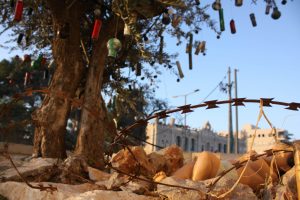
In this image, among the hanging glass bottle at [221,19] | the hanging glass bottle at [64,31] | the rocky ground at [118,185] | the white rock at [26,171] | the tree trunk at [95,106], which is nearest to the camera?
the rocky ground at [118,185]

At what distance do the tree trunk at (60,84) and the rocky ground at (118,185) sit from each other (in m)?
2.10

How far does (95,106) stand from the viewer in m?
7.65

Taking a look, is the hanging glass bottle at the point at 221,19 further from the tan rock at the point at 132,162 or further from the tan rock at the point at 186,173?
the tan rock at the point at 186,173

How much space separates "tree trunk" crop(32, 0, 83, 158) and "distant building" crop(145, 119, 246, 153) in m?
40.9

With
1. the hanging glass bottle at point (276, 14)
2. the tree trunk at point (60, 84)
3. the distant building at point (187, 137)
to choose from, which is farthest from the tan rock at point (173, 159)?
the distant building at point (187, 137)

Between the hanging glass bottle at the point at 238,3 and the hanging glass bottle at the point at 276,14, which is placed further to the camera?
the hanging glass bottle at the point at 276,14

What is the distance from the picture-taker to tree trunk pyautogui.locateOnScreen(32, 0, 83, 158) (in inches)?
278

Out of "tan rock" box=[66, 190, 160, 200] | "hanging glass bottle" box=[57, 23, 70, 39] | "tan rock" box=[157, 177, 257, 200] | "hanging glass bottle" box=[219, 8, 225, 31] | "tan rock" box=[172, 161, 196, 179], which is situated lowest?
"tan rock" box=[66, 190, 160, 200]

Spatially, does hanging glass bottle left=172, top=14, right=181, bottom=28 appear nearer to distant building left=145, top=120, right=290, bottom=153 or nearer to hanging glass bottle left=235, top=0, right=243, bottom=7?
hanging glass bottle left=235, top=0, right=243, bottom=7

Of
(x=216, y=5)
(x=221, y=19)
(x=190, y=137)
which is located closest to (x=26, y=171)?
(x=216, y=5)

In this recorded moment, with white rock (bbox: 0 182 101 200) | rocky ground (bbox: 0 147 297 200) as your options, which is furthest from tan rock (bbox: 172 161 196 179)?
white rock (bbox: 0 182 101 200)

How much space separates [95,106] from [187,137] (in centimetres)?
5255

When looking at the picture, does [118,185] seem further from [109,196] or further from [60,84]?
A: [60,84]

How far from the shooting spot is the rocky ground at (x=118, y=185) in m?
2.78
